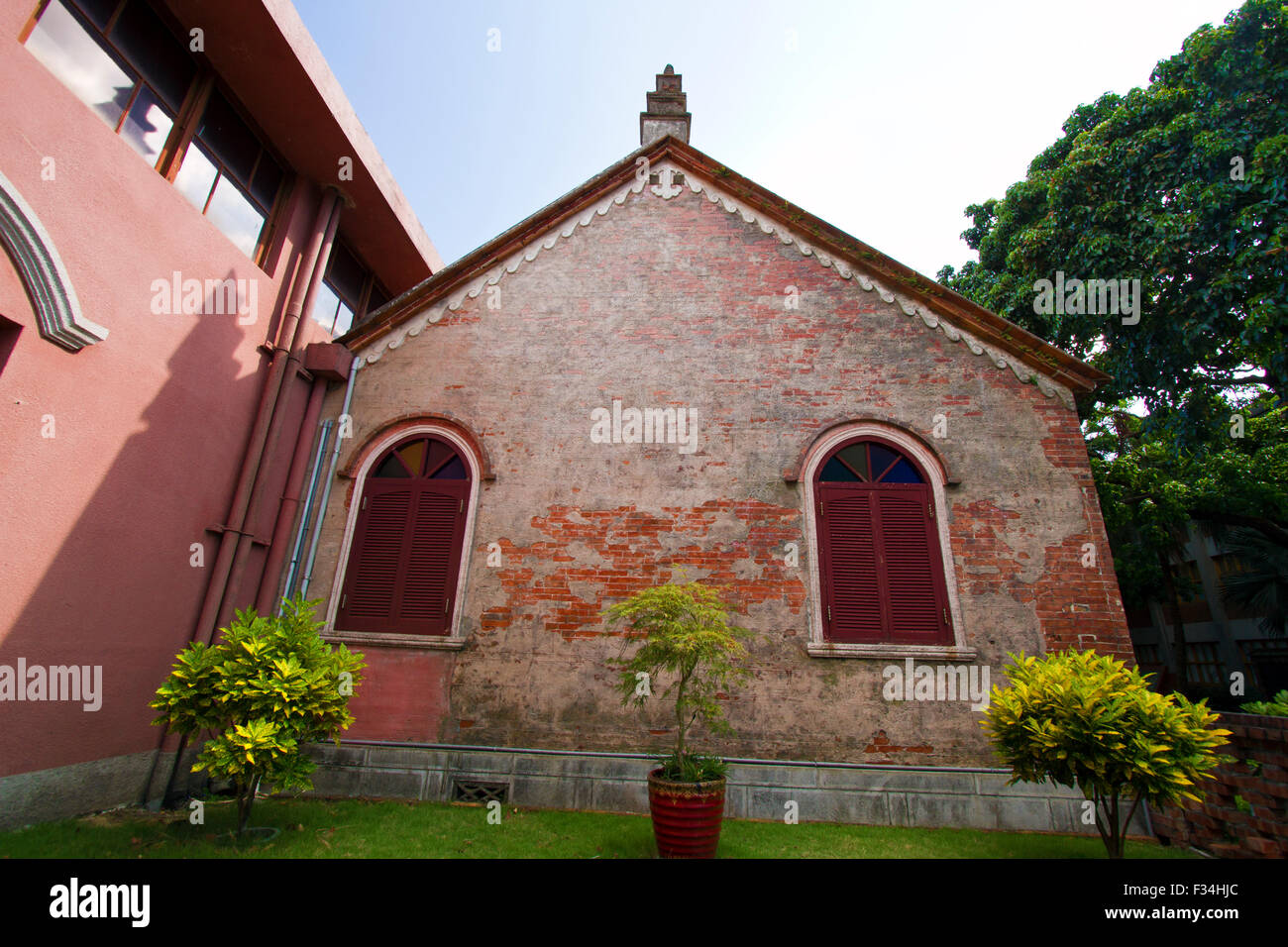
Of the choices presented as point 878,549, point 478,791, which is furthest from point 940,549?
point 478,791

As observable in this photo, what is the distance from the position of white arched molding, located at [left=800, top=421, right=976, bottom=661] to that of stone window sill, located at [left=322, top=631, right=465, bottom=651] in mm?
4147

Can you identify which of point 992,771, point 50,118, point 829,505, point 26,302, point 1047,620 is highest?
point 50,118

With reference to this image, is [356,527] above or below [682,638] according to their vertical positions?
above

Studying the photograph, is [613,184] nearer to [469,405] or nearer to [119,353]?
[469,405]

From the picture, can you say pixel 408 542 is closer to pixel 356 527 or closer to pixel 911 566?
pixel 356 527

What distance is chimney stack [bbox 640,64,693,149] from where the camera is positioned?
33.8 ft

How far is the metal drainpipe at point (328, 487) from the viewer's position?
7.31 meters

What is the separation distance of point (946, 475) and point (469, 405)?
6131mm

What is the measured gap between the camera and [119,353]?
5566mm

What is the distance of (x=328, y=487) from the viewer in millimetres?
7660

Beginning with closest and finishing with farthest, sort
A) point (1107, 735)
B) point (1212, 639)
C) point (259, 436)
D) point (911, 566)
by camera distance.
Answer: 1. point (1107, 735)
2. point (911, 566)
3. point (259, 436)
4. point (1212, 639)

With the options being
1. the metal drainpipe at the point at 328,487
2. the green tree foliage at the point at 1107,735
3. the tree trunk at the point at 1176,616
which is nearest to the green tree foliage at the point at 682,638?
the green tree foliage at the point at 1107,735

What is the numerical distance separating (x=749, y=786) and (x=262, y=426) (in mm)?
7036

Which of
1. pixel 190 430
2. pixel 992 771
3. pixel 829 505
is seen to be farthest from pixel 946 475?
pixel 190 430
